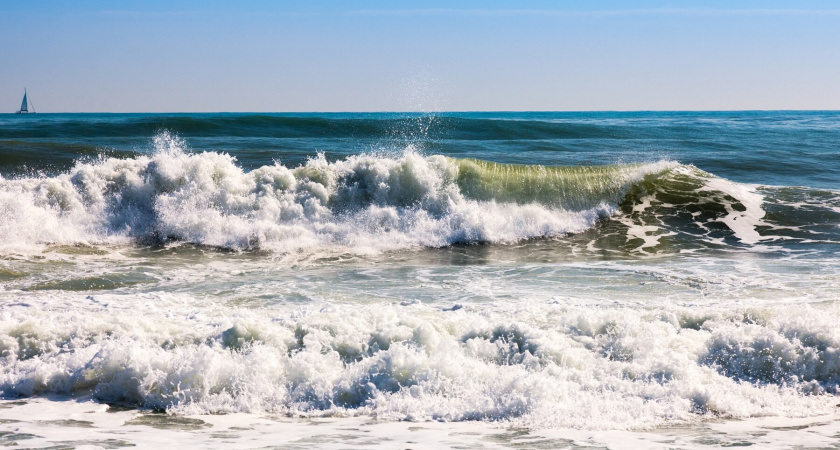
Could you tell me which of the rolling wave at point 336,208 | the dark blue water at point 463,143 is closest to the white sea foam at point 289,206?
the rolling wave at point 336,208

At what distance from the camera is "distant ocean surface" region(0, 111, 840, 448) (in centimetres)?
547

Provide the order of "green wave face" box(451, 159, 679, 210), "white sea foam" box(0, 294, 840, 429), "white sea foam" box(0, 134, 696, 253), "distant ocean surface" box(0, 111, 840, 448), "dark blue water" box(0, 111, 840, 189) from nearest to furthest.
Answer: "white sea foam" box(0, 294, 840, 429)
"distant ocean surface" box(0, 111, 840, 448)
"white sea foam" box(0, 134, 696, 253)
"green wave face" box(451, 159, 679, 210)
"dark blue water" box(0, 111, 840, 189)

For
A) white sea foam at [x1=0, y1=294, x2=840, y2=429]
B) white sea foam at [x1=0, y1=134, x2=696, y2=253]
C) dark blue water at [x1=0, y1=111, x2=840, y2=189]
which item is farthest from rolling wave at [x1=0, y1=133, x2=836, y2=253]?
dark blue water at [x1=0, y1=111, x2=840, y2=189]

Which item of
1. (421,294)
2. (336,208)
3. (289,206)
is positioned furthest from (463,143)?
(421,294)

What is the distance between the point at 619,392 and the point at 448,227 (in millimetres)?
7596

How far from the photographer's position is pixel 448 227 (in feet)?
42.6

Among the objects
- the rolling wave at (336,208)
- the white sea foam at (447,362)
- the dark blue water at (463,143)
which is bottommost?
the white sea foam at (447,362)

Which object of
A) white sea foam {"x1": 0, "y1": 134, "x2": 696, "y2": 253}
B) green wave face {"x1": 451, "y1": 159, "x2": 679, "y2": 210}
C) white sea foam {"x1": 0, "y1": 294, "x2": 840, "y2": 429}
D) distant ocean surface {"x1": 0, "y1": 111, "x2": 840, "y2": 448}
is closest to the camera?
white sea foam {"x1": 0, "y1": 294, "x2": 840, "y2": 429}

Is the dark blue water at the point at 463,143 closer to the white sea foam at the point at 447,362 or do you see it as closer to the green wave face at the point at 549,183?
the green wave face at the point at 549,183

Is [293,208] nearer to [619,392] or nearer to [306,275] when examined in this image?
[306,275]

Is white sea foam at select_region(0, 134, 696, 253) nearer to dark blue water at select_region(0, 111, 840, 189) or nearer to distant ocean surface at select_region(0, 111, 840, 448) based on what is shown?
distant ocean surface at select_region(0, 111, 840, 448)

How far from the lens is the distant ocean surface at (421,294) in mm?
5473

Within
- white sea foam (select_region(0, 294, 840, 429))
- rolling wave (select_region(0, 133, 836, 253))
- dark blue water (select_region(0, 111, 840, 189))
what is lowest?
white sea foam (select_region(0, 294, 840, 429))

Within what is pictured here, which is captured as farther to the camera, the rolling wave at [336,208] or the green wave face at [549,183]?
the green wave face at [549,183]
